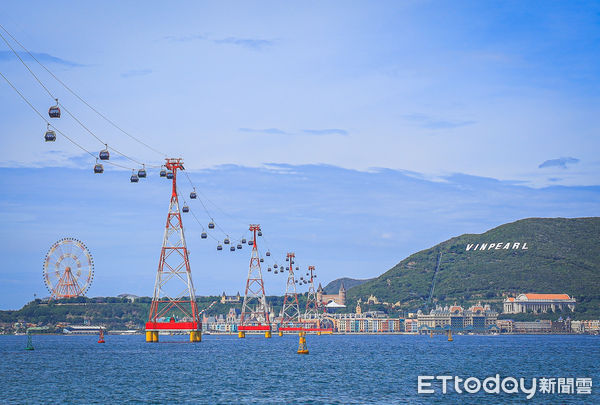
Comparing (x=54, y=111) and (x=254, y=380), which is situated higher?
(x=54, y=111)

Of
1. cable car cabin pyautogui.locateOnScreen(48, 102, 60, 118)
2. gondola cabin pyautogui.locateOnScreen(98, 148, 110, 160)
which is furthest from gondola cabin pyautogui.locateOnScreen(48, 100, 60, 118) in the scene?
gondola cabin pyautogui.locateOnScreen(98, 148, 110, 160)

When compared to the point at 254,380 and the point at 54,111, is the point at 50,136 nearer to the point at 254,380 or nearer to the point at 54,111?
the point at 54,111

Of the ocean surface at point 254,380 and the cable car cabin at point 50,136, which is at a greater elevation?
the cable car cabin at point 50,136

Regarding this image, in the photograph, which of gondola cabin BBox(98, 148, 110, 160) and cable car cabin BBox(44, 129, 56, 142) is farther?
gondola cabin BBox(98, 148, 110, 160)

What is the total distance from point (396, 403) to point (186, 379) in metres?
24.2

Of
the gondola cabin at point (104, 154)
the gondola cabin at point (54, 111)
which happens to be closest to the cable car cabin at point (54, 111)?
the gondola cabin at point (54, 111)

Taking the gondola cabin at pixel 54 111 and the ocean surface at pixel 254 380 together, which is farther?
the ocean surface at pixel 254 380

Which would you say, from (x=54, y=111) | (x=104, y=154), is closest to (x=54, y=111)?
(x=54, y=111)

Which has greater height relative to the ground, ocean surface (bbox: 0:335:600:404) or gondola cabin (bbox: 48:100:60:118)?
gondola cabin (bbox: 48:100:60:118)

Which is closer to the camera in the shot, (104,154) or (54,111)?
(54,111)

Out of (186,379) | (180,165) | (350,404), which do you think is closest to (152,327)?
(180,165)

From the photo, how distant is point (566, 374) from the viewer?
3403 inches

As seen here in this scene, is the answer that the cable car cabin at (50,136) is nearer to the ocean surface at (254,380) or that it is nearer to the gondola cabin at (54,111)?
the gondola cabin at (54,111)

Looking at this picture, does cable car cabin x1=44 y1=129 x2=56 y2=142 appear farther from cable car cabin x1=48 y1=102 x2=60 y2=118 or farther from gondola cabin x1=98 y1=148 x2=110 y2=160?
gondola cabin x1=98 y1=148 x2=110 y2=160
